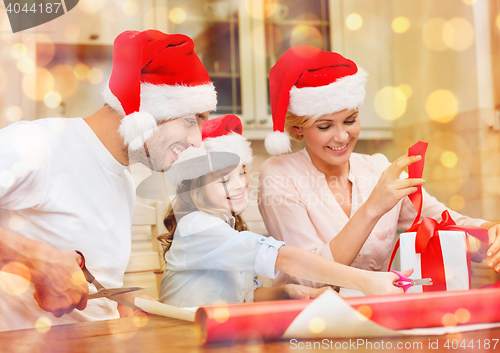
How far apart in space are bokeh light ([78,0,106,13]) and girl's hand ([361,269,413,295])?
1.46 metres

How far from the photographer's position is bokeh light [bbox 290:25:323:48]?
184cm

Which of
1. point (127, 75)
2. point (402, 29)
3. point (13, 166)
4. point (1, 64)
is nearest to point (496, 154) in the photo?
point (402, 29)

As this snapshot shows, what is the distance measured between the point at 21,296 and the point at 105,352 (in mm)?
503

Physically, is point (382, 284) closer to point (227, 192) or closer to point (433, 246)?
point (433, 246)

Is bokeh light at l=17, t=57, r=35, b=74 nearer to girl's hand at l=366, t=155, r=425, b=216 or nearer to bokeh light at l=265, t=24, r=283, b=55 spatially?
bokeh light at l=265, t=24, r=283, b=55

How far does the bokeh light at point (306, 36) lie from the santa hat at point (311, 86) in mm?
888

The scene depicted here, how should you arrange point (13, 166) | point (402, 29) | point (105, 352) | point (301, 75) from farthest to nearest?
point (402, 29) < point (301, 75) < point (13, 166) < point (105, 352)

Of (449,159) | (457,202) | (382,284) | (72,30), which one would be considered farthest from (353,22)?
(382,284)

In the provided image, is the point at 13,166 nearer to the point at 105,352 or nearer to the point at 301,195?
the point at 105,352

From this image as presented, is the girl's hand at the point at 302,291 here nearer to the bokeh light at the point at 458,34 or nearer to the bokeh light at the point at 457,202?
the bokeh light at the point at 457,202

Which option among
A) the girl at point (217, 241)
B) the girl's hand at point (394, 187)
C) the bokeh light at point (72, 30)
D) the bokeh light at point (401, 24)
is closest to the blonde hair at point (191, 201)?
the girl at point (217, 241)

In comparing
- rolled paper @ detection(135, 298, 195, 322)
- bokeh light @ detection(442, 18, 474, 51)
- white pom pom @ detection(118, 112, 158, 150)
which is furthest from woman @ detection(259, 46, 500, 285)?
bokeh light @ detection(442, 18, 474, 51)

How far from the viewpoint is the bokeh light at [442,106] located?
1.65 metres

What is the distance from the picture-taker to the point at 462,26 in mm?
1590
